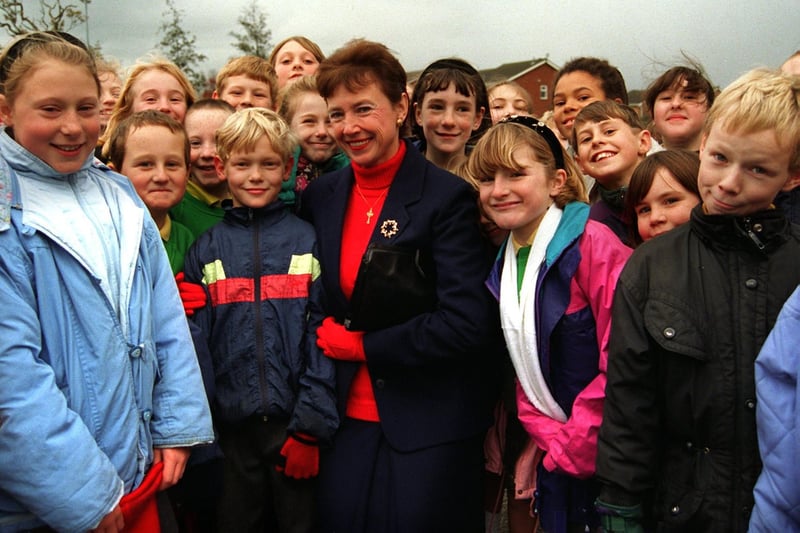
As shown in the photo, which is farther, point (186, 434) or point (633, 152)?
point (633, 152)

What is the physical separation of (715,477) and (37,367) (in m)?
2.01

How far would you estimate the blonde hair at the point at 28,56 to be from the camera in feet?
6.47

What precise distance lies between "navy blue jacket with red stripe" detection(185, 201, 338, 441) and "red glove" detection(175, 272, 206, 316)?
0.11ft

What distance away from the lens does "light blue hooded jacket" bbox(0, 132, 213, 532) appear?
1.77 meters

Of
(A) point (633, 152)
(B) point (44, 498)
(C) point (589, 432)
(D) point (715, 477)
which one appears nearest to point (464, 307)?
(C) point (589, 432)

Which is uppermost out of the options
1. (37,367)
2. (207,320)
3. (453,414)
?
(37,367)

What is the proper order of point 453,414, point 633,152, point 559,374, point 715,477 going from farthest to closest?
1. point 633,152
2. point 453,414
3. point 559,374
4. point 715,477

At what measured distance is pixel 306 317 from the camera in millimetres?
2670

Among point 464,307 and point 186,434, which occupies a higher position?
point 464,307

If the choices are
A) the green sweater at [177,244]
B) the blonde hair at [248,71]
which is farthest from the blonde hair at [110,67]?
the green sweater at [177,244]

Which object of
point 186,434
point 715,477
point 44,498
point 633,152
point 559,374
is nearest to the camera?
point 44,498

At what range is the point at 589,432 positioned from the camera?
2.24 m

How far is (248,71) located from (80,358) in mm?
2752

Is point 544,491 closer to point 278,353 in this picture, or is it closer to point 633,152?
point 278,353
